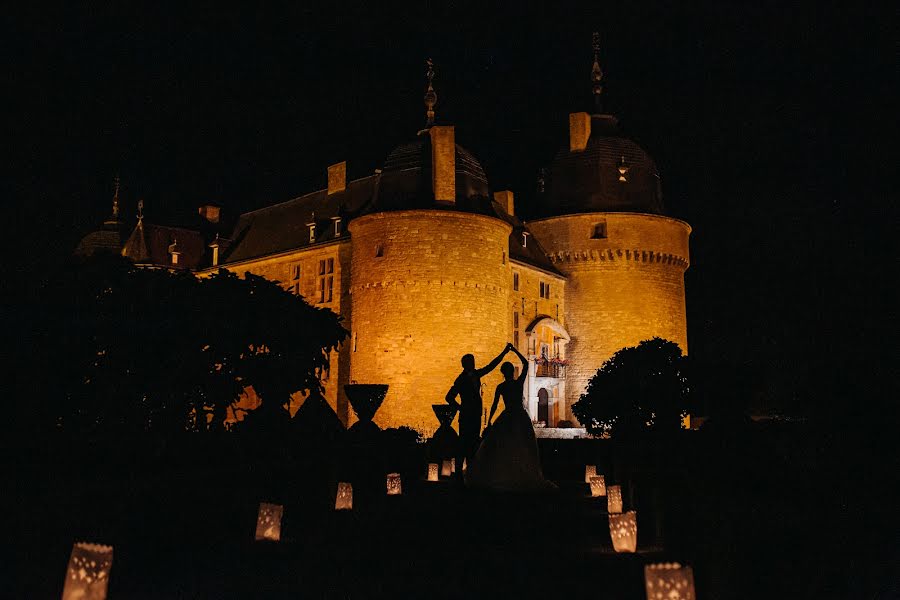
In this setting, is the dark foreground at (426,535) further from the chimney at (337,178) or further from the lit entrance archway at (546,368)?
the chimney at (337,178)

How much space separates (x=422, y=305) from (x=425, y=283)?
0.89 meters

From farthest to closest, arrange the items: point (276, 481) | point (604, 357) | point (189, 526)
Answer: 1. point (604, 357)
2. point (276, 481)
3. point (189, 526)

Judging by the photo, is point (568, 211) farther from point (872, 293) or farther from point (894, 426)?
point (894, 426)

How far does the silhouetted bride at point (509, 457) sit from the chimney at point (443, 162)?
26.0m

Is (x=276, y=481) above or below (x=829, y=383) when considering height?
below

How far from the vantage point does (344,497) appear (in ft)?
44.8

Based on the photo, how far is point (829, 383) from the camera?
1986cm

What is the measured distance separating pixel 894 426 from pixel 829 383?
5.04 feet

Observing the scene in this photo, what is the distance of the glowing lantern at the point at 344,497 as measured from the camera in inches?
535

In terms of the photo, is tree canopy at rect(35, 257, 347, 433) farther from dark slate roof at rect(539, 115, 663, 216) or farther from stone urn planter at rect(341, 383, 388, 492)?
dark slate roof at rect(539, 115, 663, 216)

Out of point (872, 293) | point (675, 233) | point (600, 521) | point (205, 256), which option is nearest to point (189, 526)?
point (600, 521)

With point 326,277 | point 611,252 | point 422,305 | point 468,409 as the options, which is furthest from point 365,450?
point 611,252

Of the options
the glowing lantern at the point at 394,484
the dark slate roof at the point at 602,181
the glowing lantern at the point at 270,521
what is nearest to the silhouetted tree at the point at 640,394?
the dark slate roof at the point at 602,181

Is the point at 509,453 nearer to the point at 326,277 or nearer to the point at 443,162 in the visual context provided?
the point at 443,162
